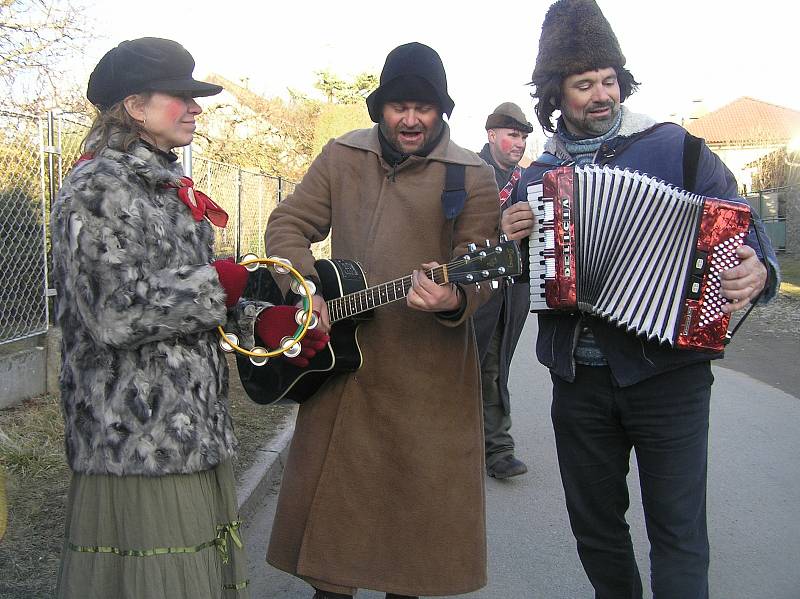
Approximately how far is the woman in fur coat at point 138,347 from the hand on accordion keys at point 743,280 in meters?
1.51

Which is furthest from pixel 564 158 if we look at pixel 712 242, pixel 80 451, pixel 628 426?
pixel 80 451

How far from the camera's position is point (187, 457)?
7.70ft

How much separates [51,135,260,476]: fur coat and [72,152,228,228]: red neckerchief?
1.0 inches

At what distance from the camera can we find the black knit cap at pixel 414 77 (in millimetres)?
3043

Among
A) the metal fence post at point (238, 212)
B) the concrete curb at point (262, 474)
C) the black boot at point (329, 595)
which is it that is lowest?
the concrete curb at point (262, 474)

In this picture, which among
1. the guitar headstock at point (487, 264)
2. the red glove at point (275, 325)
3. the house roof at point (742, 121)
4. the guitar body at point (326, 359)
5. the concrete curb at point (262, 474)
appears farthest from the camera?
the house roof at point (742, 121)

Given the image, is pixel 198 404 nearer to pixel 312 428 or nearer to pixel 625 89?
pixel 312 428

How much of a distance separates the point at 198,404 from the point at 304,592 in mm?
1722

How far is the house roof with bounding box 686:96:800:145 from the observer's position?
48531mm

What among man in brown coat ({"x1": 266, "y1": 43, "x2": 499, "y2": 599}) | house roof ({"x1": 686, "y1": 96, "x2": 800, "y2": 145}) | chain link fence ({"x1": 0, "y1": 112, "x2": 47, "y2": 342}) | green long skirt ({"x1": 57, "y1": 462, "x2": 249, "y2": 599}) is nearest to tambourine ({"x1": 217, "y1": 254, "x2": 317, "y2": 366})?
green long skirt ({"x1": 57, "y1": 462, "x2": 249, "y2": 599})

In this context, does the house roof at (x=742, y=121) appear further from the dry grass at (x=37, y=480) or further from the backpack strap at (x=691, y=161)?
the backpack strap at (x=691, y=161)

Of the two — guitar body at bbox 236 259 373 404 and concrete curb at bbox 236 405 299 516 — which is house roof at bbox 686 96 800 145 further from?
guitar body at bbox 236 259 373 404

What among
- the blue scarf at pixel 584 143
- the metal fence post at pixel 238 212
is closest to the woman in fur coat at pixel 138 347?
the blue scarf at pixel 584 143

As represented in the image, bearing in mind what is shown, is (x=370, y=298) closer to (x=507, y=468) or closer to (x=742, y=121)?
(x=507, y=468)
